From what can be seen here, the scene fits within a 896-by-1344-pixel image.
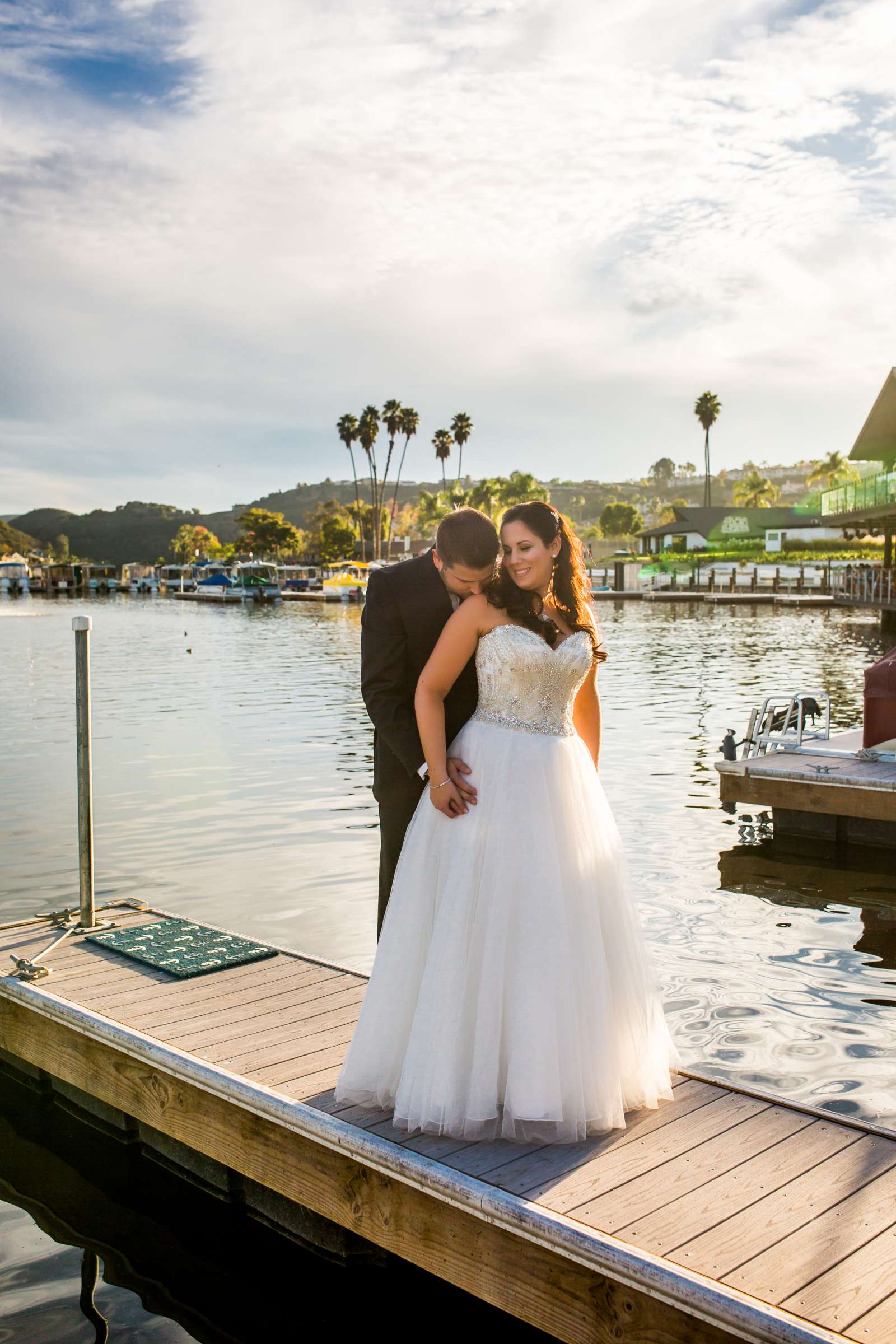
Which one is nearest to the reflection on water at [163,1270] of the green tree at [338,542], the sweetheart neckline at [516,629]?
the sweetheart neckline at [516,629]

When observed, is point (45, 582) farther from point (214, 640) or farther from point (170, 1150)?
point (170, 1150)

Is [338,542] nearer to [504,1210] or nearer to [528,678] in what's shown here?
[528,678]

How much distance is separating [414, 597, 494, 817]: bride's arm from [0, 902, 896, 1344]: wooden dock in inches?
50.4

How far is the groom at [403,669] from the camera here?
15.0 ft

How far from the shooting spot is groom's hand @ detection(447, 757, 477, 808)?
4.23m

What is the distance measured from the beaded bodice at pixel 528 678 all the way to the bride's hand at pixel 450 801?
30 centimetres

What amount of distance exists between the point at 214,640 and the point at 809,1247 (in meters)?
50.2

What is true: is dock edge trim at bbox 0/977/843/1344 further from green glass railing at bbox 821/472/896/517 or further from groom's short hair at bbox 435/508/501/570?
green glass railing at bbox 821/472/896/517

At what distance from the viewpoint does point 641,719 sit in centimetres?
2344

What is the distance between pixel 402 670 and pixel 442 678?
1.47 ft

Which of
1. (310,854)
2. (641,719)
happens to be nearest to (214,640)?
(641,719)

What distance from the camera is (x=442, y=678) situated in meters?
4.26

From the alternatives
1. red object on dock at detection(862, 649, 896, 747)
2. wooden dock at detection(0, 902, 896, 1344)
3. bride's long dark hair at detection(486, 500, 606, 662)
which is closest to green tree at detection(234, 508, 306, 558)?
red object on dock at detection(862, 649, 896, 747)

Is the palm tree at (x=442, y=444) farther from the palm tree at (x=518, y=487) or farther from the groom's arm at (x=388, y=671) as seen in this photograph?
the groom's arm at (x=388, y=671)
